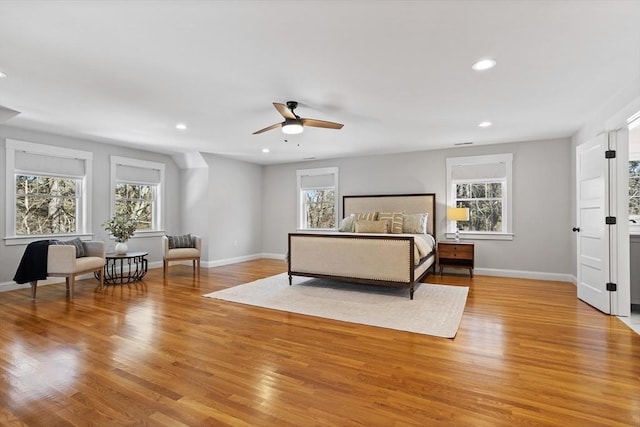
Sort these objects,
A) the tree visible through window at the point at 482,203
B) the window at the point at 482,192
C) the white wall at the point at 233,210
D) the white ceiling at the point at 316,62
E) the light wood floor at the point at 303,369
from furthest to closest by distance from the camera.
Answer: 1. the white wall at the point at 233,210
2. the tree visible through window at the point at 482,203
3. the window at the point at 482,192
4. the white ceiling at the point at 316,62
5. the light wood floor at the point at 303,369

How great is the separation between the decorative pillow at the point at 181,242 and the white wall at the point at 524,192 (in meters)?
3.81

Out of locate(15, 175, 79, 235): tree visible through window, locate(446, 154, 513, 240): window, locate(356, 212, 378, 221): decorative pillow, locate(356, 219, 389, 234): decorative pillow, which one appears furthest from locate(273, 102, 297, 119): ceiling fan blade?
locate(15, 175, 79, 235): tree visible through window

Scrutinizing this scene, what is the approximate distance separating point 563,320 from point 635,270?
50.9 inches

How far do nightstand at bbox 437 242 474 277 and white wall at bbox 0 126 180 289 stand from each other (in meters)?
5.77

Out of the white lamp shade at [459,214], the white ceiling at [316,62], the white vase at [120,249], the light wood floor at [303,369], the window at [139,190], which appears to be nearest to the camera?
the light wood floor at [303,369]

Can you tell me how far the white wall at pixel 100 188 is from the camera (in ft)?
15.7

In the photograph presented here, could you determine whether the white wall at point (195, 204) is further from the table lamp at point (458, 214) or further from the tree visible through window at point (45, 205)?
the table lamp at point (458, 214)

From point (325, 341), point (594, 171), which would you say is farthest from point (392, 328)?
point (594, 171)

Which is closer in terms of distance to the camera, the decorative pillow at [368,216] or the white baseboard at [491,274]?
the white baseboard at [491,274]

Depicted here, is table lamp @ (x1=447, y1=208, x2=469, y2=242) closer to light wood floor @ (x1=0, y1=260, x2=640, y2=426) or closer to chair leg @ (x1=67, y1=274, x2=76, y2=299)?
light wood floor @ (x1=0, y1=260, x2=640, y2=426)

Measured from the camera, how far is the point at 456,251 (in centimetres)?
579

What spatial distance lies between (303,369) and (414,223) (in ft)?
13.9

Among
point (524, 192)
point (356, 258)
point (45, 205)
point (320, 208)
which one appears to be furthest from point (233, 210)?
point (524, 192)

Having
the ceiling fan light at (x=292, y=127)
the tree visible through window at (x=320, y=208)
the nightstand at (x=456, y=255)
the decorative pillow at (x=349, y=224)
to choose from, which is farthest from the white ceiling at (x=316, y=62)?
the tree visible through window at (x=320, y=208)
